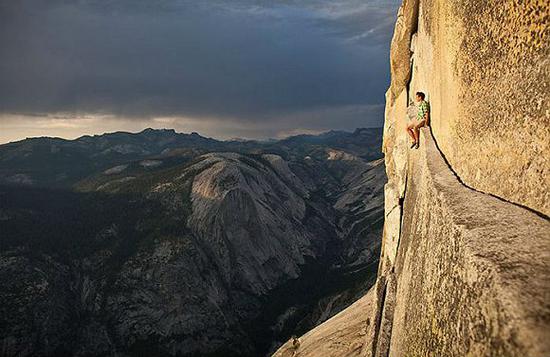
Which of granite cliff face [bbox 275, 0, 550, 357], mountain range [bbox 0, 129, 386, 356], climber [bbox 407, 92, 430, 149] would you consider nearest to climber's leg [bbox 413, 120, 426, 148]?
climber [bbox 407, 92, 430, 149]

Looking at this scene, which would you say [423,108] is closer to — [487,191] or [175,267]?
[487,191]

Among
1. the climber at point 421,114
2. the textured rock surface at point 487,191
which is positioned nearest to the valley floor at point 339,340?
the climber at point 421,114

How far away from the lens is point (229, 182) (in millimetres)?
143625

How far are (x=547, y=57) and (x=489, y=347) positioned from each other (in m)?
6.06

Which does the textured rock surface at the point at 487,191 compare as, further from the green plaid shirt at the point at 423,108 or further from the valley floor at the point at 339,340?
the valley floor at the point at 339,340

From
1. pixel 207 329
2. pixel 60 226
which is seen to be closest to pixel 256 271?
pixel 207 329

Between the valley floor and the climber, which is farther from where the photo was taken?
the valley floor

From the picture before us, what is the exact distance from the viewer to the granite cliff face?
5.25m

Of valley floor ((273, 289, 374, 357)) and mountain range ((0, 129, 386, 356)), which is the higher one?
valley floor ((273, 289, 374, 357))

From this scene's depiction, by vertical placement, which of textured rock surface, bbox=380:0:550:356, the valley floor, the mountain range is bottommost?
the mountain range

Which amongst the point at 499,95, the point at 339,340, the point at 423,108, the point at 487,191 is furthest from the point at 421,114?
the point at 339,340

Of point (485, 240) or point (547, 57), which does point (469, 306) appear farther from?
point (547, 57)

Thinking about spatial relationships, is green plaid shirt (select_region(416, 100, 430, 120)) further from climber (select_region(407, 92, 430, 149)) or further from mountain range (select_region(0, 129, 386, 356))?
mountain range (select_region(0, 129, 386, 356))

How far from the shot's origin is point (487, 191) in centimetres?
1020
